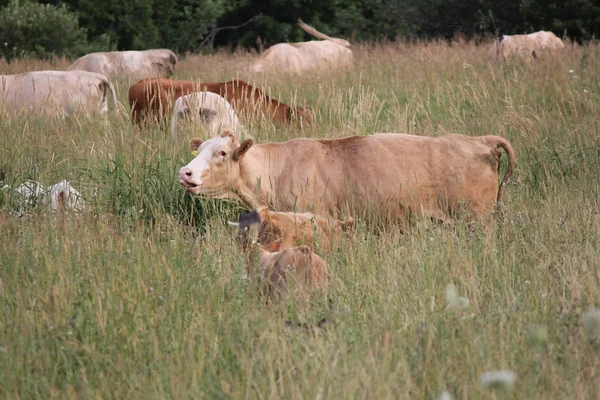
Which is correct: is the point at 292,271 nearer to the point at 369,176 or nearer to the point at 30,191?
the point at 369,176

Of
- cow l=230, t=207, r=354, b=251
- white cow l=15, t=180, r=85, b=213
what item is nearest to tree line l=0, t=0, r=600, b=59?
white cow l=15, t=180, r=85, b=213

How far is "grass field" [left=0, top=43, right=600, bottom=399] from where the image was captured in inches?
129

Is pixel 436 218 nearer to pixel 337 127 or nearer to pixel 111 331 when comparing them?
pixel 337 127

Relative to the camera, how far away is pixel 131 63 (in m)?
19.5

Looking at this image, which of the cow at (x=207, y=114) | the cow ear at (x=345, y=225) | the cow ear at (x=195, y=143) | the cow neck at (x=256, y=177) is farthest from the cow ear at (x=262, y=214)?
the cow at (x=207, y=114)

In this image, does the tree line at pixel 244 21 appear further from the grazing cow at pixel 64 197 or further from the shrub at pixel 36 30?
the grazing cow at pixel 64 197

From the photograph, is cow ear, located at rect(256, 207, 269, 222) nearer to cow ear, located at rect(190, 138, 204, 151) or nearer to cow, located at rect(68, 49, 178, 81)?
cow ear, located at rect(190, 138, 204, 151)

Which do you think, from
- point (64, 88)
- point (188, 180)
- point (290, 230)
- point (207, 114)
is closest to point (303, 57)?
point (64, 88)

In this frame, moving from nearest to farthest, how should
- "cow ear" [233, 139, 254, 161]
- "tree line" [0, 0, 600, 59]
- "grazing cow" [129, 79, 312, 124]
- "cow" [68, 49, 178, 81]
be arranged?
"cow ear" [233, 139, 254, 161] → "grazing cow" [129, 79, 312, 124] → "cow" [68, 49, 178, 81] → "tree line" [0, 0, 600, 59]

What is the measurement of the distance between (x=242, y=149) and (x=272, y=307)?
260 cm

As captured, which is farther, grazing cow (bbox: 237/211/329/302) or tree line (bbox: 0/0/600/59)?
tree line (bbox: 0/0/600/59)

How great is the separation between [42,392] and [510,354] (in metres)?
1.77

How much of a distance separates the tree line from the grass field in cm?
1643

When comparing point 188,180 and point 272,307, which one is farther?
point 188,180
